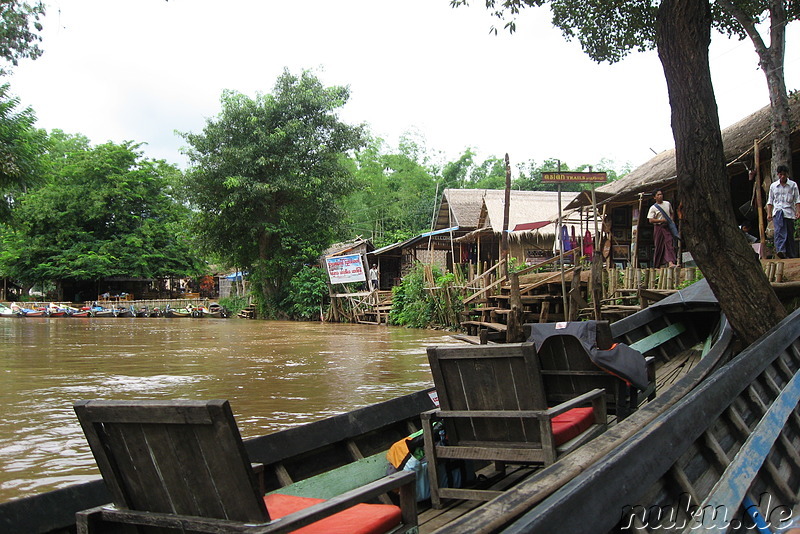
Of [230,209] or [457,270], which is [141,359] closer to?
[457,270]

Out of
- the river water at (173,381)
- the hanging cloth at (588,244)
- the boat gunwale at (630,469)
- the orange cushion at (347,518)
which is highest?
the hanging cloth at (588,244)

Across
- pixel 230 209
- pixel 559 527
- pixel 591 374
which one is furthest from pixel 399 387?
pixel 230 209

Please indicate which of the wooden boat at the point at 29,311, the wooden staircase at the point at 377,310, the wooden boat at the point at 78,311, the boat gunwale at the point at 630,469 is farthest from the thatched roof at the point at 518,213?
the wooden boat at the point at 29,311

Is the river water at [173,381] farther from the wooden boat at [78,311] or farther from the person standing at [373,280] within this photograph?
the wooden boat at [78,311]

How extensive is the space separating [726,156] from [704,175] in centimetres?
892

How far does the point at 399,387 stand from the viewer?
8867 mm

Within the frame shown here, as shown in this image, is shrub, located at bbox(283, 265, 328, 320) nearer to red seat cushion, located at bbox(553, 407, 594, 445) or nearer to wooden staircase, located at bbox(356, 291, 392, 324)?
wooden staircase, located at bbox(356, 291, 392, 324)

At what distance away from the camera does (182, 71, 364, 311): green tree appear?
27.2m

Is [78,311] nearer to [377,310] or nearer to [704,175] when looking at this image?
[377,310]

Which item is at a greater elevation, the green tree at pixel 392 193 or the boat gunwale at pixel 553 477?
the green tree at pixel 392 193

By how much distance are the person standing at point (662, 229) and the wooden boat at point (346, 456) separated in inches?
263

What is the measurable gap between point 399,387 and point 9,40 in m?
10.2

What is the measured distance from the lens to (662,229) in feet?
38.9

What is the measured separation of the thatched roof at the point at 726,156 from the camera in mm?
11898
